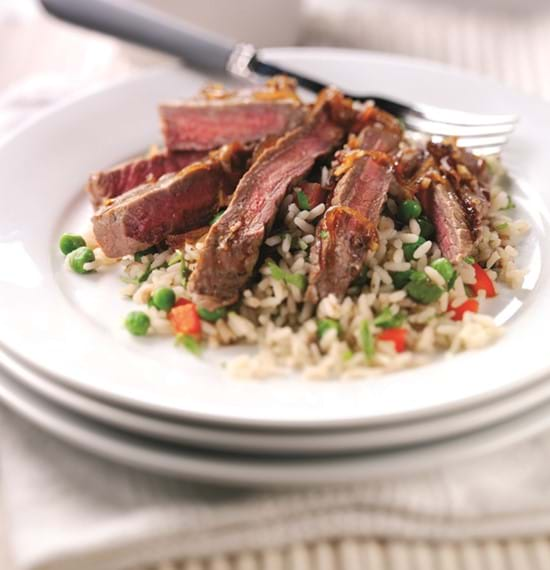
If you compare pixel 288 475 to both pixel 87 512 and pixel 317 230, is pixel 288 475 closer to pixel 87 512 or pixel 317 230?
pixel 87 512

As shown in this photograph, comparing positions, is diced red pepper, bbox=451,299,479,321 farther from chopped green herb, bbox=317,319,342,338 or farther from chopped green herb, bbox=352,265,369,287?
chopped green herb, bbox=317,319,342,338

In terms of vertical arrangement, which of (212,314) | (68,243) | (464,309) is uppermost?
(464,309)

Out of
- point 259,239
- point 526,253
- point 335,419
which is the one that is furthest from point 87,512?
point 526,253

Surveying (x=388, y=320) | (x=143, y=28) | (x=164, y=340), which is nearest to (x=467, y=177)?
(x=388, y=320)

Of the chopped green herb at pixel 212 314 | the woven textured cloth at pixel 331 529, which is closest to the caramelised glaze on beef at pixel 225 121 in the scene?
the chopped green herb at pixel 212 314

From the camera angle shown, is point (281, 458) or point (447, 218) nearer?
point (281, 458)

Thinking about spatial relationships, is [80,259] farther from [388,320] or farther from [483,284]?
[483,284]

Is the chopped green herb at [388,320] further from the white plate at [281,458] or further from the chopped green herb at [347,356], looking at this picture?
the white plate at [281,458]
